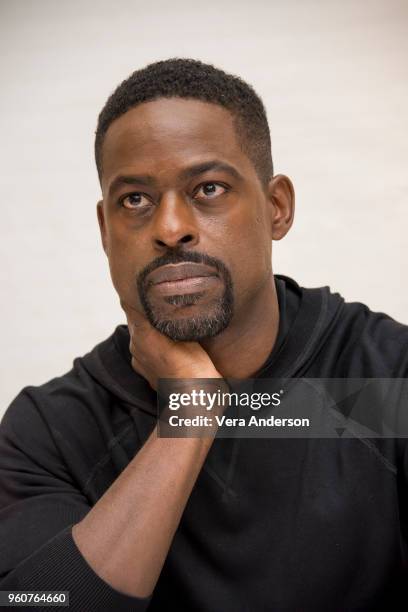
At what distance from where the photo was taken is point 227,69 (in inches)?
106

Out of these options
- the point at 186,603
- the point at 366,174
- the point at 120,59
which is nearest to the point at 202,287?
the point at 186,603

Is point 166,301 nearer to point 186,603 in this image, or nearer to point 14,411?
point 14,411

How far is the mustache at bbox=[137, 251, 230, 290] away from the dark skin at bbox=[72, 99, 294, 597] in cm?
1

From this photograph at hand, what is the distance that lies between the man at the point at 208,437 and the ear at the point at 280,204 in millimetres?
65

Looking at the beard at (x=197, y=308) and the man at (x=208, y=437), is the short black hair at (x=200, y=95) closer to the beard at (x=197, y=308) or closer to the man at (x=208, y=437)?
the man at (x=208, y=437)

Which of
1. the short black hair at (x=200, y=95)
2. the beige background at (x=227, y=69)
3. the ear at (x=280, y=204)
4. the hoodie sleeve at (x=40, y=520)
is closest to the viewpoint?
the hoodie sleeve at (x=40, y=520)

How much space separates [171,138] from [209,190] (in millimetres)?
123

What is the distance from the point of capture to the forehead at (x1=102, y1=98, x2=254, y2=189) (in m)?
1.40

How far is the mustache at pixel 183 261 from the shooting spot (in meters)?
1.38

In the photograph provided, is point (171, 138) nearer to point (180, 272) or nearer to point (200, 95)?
point (200, 95)

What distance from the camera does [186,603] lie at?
4.72 ft

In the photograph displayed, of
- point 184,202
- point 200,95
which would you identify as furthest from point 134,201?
point 200,95

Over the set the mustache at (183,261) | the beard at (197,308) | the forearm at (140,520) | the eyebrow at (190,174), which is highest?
the eyebrow at (190,174)

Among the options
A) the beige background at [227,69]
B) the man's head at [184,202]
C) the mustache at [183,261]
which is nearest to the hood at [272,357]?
the man's head at [184,202]
